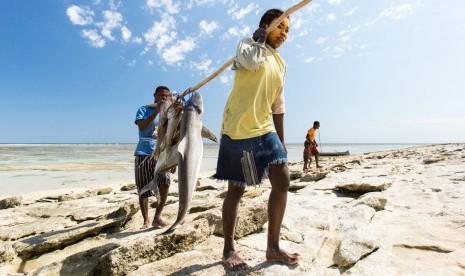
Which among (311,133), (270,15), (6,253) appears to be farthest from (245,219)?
(311,133)

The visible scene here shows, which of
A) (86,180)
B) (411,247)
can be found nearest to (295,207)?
(411,247)

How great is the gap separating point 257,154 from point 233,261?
2.57 ft

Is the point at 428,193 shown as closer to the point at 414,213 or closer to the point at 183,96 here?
the point at 414,213

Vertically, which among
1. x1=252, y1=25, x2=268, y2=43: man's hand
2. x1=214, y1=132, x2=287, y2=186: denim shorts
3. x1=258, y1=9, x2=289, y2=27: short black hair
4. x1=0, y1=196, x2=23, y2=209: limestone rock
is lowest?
x1=0, y1=196, x2=23, y2=209: limestone rock

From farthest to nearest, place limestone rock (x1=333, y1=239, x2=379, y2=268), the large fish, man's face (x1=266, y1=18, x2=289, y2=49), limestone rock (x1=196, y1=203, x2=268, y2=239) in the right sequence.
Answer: limestone rock (x1=196, y1=203, x2=268, y2=239) → man's face (x1=266, y1=18, x2=289, y2=49) → limestone rock (x1=333, y1=239, x2=379, y2=268) → the large fish

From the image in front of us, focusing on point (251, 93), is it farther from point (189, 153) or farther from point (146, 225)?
point (146, 225)

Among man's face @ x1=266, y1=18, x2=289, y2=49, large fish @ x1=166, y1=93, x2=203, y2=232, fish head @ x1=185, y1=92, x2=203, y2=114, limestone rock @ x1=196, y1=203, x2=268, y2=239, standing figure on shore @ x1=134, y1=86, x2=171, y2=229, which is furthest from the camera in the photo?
standing figure on shore @ x1=134, y1=86, x2=171, y2=229

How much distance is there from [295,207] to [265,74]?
236cm

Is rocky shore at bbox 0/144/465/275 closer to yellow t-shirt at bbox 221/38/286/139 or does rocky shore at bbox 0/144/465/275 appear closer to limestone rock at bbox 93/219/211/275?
limestone rock at bbox 93/219/211/275

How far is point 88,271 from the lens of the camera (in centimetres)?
249

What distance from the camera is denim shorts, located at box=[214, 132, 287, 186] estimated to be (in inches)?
90.7

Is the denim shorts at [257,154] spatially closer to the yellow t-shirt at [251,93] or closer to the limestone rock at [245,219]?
the yellow t-shirt at [251,93]

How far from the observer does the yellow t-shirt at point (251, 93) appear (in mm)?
2283

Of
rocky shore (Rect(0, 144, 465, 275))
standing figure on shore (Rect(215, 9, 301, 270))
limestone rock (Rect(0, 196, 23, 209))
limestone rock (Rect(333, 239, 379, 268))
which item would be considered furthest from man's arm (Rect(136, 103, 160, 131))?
limestone rock (Rect(0, 196, 23, 209))
